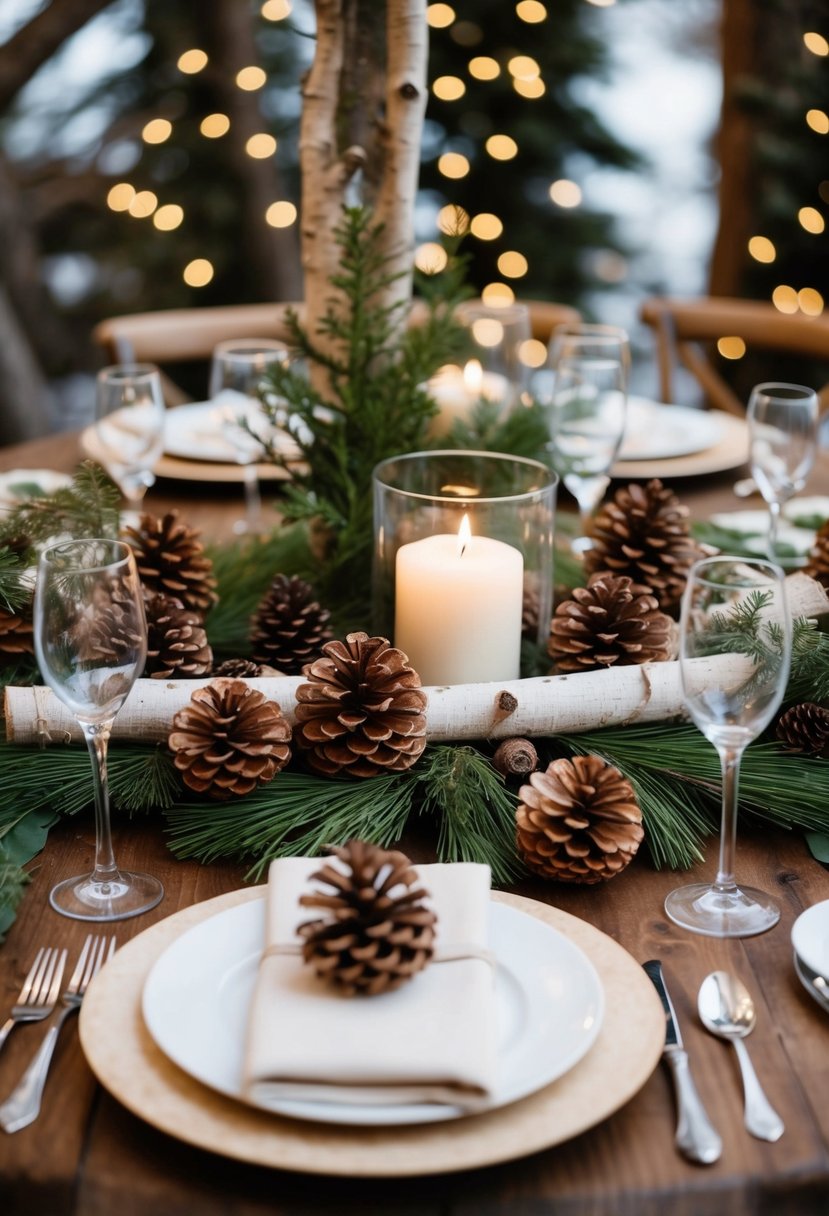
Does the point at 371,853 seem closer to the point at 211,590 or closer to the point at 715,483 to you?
the point at 211,590

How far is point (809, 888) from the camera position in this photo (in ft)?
2.75

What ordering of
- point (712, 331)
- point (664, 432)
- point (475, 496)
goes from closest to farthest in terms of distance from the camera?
point (475, 496) → point (664, 432) → point (712, 331)

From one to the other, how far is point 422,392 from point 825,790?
54 centimetres

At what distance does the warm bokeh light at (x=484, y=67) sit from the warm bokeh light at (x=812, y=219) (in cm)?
96

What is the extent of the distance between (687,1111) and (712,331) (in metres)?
2.11

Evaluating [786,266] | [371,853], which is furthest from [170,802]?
[786,266]

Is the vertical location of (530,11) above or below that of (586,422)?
above

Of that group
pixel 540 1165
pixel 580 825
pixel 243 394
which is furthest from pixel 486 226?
pixel 540 1165

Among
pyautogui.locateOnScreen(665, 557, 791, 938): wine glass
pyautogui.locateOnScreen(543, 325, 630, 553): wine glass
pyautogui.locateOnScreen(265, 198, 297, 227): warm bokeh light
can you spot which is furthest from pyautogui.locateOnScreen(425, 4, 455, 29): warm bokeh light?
pyautogui.locateOnScreen(665, 557, 791, 938): wine glass

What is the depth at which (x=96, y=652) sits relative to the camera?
774mm

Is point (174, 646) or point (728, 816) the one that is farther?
point (174, 646)

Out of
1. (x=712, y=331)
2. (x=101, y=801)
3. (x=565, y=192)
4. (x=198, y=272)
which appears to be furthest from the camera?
(x=198, y=272)

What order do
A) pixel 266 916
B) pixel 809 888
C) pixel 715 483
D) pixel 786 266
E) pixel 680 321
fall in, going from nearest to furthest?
pixel 266 916 → pixel 809 888 → pixel 715 483 → pixel 680 321 → pixel 786 266

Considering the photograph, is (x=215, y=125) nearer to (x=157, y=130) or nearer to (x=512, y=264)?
(x=157, y=130)
